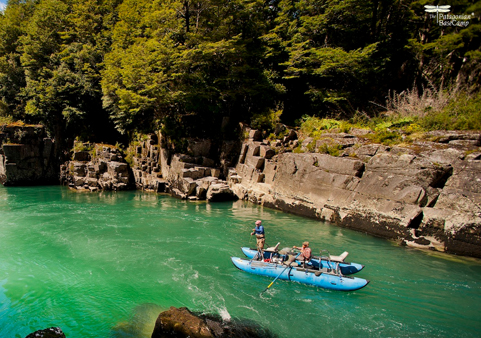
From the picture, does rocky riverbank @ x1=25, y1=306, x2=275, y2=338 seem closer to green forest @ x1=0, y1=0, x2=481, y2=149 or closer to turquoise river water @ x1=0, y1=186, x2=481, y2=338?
turquoise river water @ x1=0, y1=186, x2=481, y2=338

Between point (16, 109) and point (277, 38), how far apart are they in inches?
1089

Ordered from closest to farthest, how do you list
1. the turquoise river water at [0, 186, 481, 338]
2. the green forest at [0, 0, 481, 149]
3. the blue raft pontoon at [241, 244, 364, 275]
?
the turquoise river water at [0, 186, 481, 338], the blue raft pontoon at [241, 244, 364, 275], the green forest at [0, 0, 481, 149]

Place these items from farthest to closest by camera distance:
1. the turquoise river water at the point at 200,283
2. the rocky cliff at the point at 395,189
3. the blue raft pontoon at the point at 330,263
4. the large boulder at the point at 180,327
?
the rocky cliff at the point at 395,189 → the blue raft pontoon at the point at 330,263 → the turquoise river water at the point at 200,283 → the large boulder at the point at 180,327

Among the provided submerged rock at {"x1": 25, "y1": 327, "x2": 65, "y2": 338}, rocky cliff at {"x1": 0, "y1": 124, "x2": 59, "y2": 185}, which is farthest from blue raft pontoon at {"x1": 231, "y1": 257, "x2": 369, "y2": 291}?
rocky cliff at {"x1": 0, "y1": 124, "x2": 59, "y2": 185}

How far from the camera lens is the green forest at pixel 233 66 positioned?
20.4m

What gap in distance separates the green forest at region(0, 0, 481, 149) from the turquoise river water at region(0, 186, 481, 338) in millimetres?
9934

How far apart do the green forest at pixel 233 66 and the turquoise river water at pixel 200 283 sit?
993cm

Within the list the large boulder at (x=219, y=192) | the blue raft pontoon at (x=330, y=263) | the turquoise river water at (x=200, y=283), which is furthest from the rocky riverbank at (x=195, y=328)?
the large boulder at (x=219, y=192)

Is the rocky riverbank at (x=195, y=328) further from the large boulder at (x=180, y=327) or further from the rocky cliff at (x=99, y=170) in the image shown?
the rocky cliff at (x=99, y=170)

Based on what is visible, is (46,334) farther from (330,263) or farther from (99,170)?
(99,170)

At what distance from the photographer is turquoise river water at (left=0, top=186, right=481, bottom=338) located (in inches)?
292

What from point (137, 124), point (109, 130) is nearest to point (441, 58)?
point (137, 124)

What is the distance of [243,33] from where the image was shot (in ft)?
80.1

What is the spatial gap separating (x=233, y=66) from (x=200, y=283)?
703 inches
